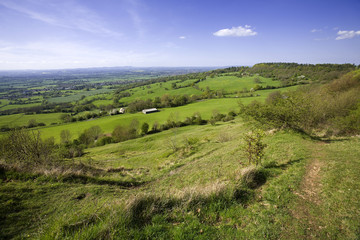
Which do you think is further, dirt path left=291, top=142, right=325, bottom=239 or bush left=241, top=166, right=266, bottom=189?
bush left=241, top=166, right=266, bottom=189

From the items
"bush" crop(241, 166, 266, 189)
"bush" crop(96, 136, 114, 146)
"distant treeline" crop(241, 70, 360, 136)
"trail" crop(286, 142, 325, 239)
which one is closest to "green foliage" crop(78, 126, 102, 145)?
"bush" crop(96, 136, 114, 146)

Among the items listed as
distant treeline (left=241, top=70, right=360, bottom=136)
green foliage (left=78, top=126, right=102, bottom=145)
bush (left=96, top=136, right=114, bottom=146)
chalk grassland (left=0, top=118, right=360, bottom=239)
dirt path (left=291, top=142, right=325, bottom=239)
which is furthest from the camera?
green foliage (left=78, top=126, right=102, bottom=145)

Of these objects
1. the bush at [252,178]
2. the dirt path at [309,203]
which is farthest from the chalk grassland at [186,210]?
the bush at [252,178]

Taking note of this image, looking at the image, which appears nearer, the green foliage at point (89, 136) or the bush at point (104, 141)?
the bush at point (104, 141)

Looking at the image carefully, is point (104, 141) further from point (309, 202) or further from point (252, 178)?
point (309, 202)

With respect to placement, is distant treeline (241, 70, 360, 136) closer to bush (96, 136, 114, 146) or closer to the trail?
the trail

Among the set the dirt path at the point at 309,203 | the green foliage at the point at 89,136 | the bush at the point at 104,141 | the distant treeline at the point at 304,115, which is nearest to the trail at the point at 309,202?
the dirt path at the point at 309,203

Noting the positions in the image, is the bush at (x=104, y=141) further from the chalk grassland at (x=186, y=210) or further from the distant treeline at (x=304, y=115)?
the distant treeline at (x=304, y=115)

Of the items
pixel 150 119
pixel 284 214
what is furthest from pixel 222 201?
pixel 150 119

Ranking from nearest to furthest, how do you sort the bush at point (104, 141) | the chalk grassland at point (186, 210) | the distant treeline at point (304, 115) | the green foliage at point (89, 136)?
the chalk grassland at point (186, 210), the distant treeline at point (304, 115), the bush at point (104, 141), the green foliage at point (89, 136)

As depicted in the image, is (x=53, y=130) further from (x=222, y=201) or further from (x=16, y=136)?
(x=222, y=201)

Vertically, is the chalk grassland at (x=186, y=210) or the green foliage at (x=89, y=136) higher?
the chalk grassland at (x=186, y=210)

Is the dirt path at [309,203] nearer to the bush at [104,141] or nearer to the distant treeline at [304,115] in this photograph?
the distant treeline at [304,115]

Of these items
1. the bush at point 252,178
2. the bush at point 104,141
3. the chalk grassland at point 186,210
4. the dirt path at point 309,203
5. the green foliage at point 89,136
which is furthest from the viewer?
the green foliage at point 89,136
